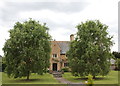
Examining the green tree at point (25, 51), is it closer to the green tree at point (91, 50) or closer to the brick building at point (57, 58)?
the green tree at point (91, 50)

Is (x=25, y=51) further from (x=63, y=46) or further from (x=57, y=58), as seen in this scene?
(x=63, y=46)

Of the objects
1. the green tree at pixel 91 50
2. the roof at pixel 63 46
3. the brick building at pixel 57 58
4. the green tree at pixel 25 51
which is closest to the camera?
the green tree at pixel 25 51

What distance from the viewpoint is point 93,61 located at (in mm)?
35188

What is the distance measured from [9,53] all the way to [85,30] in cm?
1250

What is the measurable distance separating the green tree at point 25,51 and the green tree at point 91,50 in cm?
536

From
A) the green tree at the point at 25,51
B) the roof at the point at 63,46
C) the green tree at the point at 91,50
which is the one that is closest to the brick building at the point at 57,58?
the roof at the point at 63,46

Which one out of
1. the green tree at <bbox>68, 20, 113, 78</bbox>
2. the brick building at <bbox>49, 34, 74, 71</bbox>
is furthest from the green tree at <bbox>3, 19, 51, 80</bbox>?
the brick building at <bbox>49, 34, 74, 71</bbox>

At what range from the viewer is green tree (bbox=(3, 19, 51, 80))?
33594 millimetres

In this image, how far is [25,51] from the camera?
33.5 meters

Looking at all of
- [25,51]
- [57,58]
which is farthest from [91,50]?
[57,58]

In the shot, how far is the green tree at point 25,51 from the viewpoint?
33.6 m

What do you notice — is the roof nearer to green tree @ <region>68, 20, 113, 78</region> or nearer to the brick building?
the brick building

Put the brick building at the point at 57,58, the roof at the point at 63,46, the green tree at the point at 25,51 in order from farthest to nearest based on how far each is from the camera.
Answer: the roof at the point at 63,46 → the brick building at the point at 57,58 → the green tree at the point at 25,51

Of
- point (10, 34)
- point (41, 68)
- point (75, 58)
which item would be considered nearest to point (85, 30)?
point (75, 58)
